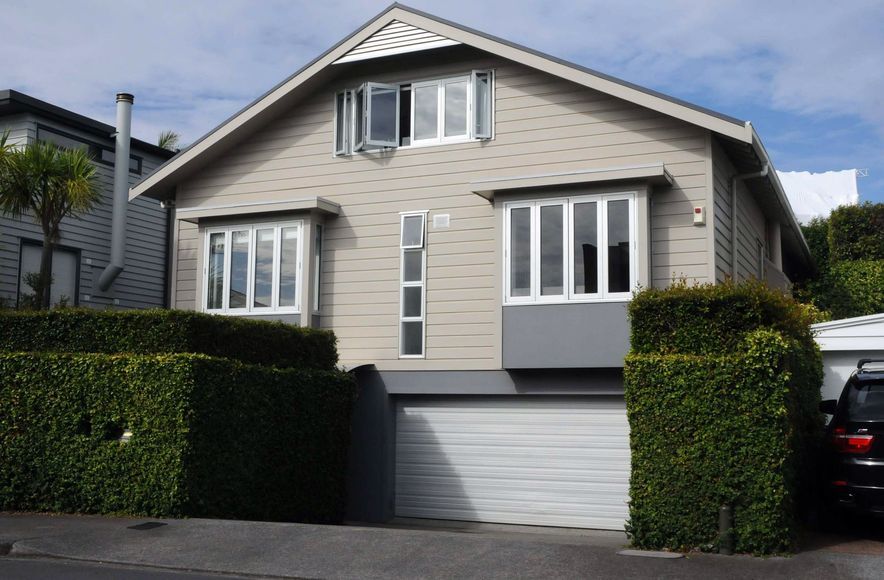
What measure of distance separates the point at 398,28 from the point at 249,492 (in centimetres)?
800

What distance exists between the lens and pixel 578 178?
1411 cm

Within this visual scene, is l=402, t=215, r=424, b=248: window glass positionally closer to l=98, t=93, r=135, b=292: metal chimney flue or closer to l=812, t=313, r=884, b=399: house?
l=812, t=313, r=884, b=399: house

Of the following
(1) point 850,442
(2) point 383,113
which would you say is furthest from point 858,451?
(2) point 383,113

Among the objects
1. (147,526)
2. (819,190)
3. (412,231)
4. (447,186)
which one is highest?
(819,190)

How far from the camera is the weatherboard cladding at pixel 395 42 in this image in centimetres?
1574

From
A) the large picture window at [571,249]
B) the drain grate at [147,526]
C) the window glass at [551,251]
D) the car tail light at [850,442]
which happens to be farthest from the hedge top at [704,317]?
the drain grate at [147,526]

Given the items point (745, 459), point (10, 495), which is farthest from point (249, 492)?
Result: point (745, 459)

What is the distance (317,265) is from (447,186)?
268cm

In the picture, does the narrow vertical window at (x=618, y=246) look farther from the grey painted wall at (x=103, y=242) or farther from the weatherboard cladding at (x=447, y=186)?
the grey painted wall at (x=103, y=242)

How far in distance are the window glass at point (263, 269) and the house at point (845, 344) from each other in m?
9.27

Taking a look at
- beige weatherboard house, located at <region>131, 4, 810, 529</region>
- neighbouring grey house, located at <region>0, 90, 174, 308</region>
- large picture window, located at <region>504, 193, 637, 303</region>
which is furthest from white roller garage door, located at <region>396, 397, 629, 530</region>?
neighbouring grey house, located at <region>0, 90, 174, 308</region>

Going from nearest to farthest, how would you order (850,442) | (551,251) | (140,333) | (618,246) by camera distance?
(850,442) → (140,333) → (618,246) → (551,251)

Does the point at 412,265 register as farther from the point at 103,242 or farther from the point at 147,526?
the point at 103,242

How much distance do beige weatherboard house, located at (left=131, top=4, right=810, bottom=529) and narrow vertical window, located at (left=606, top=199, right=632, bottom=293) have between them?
0.03 meters
